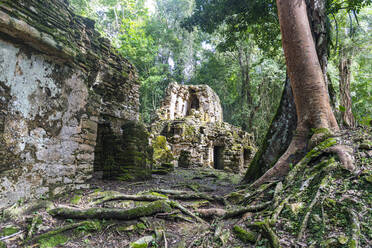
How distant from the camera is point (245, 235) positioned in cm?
232

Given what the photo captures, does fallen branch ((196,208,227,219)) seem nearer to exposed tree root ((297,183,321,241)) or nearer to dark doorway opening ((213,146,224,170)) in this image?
exposed tree root ((297,183,321,241))

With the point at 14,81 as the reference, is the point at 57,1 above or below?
above

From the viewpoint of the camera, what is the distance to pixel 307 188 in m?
2.77

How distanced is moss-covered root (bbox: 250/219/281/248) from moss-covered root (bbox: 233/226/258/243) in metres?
0.10

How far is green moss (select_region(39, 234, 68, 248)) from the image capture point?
239cm

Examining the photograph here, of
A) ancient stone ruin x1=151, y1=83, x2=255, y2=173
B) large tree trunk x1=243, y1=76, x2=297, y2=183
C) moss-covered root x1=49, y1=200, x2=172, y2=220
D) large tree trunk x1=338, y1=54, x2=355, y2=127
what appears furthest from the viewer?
ancient stone ruin x1=151, y1=83, x2=255, y2=173

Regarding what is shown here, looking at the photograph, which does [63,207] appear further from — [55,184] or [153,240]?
[153,240]

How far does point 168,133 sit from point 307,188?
12754mm

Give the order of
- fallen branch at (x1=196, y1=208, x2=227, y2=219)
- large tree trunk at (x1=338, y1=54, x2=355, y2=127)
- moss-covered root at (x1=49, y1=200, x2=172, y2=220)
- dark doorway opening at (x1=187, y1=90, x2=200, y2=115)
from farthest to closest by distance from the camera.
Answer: dark doorway opening at (x1=187, y1=90, x2=200, y2=115) < large tree trunk at (x1=338, y1=54, x2=355, y2=127) < fallen branch at (x1=196, y1=208, x2=227, y2=219) < moss-covered root at (x1=49, y1=200, x2=172, y2=220)

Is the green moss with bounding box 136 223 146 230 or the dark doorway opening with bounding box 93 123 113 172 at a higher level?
the dark doorway opening with bounding box 93 123 113 172

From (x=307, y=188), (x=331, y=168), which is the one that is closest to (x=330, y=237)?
(x=307, y=188)

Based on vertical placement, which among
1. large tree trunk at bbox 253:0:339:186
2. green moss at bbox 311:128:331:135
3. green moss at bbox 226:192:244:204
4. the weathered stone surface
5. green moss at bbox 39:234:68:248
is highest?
the weathered stone surface

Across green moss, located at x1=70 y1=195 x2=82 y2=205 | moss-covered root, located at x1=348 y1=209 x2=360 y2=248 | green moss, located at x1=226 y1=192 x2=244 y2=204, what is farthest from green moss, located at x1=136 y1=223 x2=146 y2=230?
moss-covered root, located at x1=348 y1=209 x2=360 y2=248

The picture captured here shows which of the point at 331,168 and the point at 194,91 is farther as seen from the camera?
the point at 194,91
